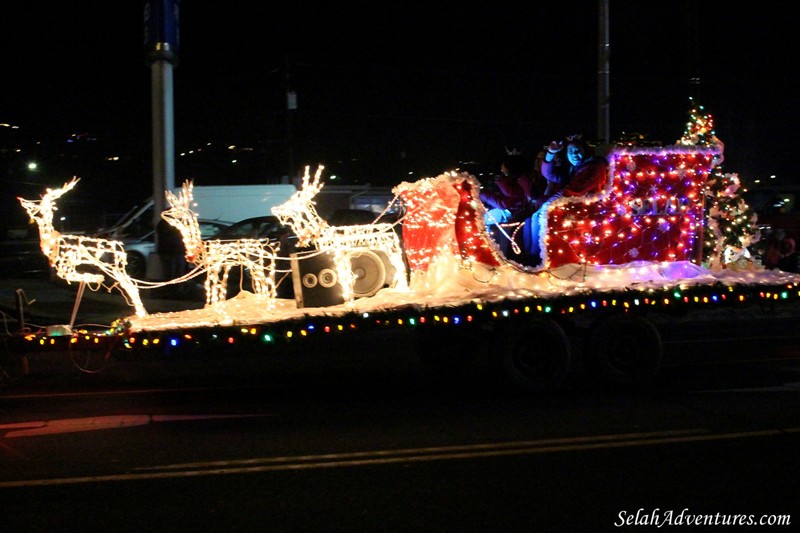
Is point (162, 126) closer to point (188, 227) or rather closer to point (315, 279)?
point (188, 227)

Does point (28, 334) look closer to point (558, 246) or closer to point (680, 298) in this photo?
point (558, 246)

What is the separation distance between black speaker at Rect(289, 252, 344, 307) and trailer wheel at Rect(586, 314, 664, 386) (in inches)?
108

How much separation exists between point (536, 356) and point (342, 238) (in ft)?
7.77

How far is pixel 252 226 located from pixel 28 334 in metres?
13.3

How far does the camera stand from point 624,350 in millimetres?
9656

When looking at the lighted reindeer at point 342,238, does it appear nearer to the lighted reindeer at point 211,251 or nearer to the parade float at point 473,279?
the parade float at point 473,279

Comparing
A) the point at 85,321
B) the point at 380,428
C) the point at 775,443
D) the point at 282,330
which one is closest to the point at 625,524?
the point at 775,443

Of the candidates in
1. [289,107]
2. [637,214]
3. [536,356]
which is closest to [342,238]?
[536,356]

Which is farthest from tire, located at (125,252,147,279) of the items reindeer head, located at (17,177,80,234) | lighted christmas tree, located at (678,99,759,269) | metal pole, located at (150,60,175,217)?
lighted christmas tree, located at (678,99,759,269)

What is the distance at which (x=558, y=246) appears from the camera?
9.84 m

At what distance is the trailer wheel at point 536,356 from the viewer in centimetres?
930

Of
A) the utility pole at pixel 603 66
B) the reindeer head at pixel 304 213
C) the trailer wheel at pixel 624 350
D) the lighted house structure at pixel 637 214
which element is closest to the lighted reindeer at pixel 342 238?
the reindeer head at pixel 304 213

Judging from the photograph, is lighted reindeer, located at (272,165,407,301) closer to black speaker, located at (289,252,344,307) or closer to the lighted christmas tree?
black speaker, located at (289,252,344,307)

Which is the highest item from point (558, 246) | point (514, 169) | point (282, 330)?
point (514, 169)
